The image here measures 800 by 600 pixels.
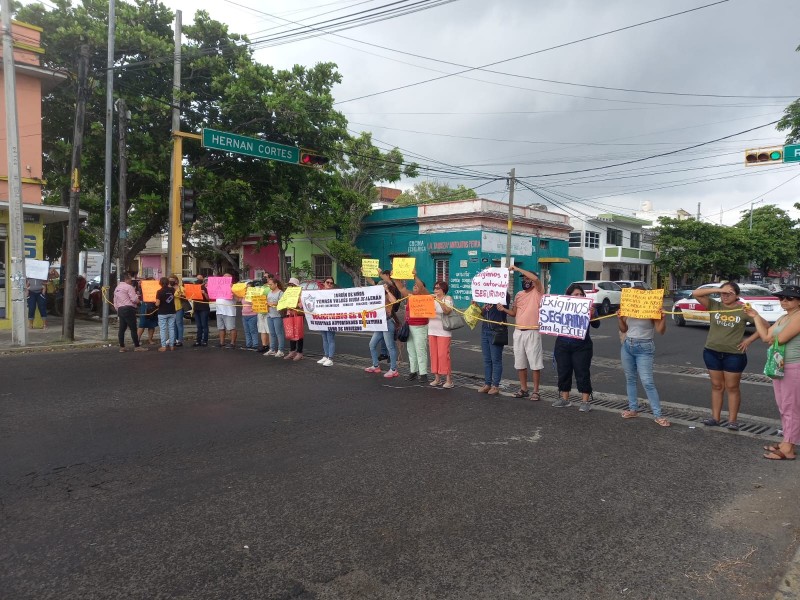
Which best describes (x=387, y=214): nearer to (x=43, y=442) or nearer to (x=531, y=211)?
(x=531, y=211)

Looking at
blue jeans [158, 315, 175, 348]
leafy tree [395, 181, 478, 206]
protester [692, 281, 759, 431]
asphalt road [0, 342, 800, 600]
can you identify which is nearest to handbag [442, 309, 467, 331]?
asphalt road [0, 342, 800, 600]

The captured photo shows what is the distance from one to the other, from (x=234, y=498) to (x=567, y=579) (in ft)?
8.44

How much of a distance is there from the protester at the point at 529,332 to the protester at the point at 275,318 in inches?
219

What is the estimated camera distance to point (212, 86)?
19.1m

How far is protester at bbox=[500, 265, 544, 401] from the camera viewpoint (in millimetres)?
8320

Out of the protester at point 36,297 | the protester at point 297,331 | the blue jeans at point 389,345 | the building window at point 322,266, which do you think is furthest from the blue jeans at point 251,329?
the building window at point 322,266

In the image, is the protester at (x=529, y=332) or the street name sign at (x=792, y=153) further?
the street name sign at (x=792, y=153)

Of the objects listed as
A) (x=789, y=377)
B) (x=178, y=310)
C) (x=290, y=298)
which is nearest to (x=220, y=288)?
(x=178, y=310)

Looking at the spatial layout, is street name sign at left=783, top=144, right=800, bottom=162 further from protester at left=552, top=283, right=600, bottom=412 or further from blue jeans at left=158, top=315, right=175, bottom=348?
blue jeans at left=158, top=315, right=175, bottom=348

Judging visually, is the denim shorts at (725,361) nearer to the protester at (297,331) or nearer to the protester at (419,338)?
the protester at (419,338)

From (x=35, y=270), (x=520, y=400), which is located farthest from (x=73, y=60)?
(x=520, y=400)

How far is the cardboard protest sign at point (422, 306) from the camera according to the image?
30.4 ft

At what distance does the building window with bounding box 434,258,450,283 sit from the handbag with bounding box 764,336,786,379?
25606 mm

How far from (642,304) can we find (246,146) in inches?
446
